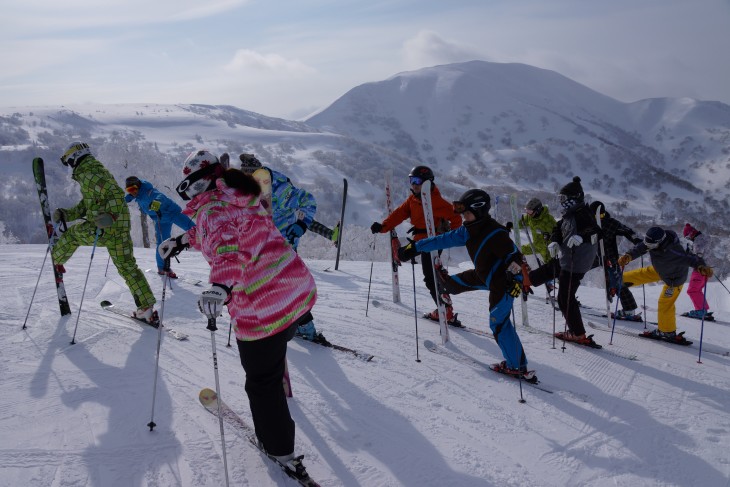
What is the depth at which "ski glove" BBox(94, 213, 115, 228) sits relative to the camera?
17.8 feet

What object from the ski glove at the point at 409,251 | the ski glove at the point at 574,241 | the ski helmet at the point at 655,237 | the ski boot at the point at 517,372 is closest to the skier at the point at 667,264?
the ski helmet at the point at 655,237

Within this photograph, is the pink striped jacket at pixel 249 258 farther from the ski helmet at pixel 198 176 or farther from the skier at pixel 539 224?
the skier at pixel 539 224

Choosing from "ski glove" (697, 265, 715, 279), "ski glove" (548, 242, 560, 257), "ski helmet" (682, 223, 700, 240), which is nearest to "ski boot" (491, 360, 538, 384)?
"ski glove" (548, 242, 560, 257)

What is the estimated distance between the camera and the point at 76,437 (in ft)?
10.9

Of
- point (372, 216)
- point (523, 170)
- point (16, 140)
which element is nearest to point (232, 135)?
point (16, 140)

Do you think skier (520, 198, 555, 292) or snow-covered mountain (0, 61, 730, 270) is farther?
snow-covered mountain (0, 61, 730, 270)

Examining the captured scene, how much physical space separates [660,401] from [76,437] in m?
4.83

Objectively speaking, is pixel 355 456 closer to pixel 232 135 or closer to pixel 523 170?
pixel 232 135

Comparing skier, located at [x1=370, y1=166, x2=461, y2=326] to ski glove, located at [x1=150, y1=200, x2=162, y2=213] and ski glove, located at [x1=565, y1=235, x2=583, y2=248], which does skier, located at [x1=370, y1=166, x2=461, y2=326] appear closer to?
ski glove, located at [x1=565, y1=235, x2=583, y2=248]

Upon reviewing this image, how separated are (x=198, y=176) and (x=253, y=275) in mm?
690

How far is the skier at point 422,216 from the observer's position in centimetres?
605

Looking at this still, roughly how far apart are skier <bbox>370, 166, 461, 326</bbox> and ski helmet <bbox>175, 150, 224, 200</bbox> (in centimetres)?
311

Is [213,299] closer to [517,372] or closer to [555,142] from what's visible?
[517,372]

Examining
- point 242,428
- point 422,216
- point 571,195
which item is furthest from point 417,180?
point 242,428
